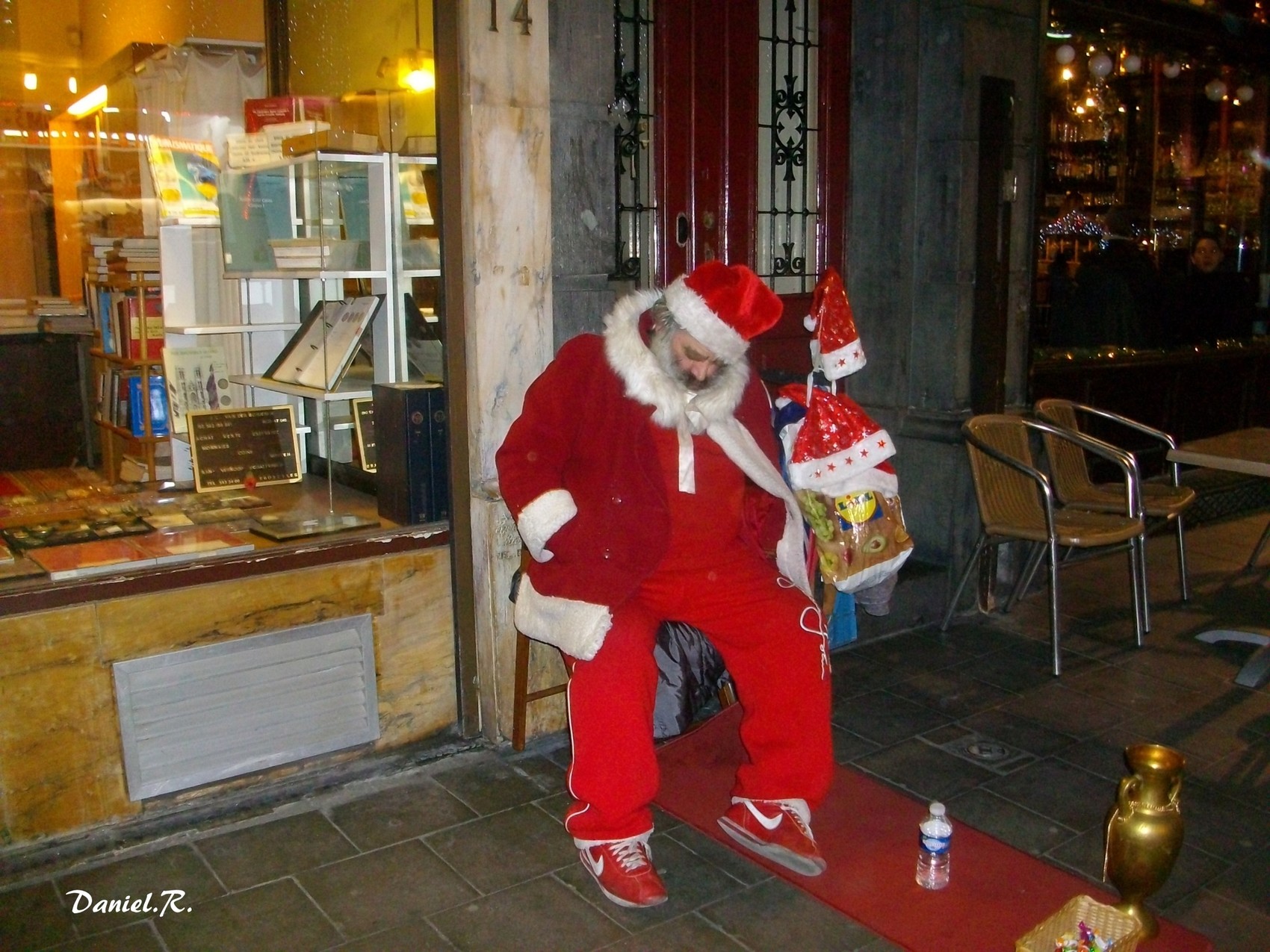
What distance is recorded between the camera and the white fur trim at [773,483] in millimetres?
3156

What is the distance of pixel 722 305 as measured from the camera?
9.82 feet

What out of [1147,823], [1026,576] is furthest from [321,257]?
[1026,576]

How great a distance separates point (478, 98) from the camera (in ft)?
10.9

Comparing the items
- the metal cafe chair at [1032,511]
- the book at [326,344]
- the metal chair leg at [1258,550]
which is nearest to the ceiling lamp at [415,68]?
the book at [326,344]

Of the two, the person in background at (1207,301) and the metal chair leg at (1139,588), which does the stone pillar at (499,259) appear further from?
the person in background at (1207,301)

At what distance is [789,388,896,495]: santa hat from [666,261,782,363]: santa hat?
0.46 m

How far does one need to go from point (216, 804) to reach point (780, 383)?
2.46 m

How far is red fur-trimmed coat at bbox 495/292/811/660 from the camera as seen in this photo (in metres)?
2.97

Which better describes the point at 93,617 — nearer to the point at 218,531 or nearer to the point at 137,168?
the point at 218,531

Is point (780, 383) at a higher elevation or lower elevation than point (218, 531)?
higher

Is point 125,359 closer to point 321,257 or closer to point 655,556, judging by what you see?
point 321,257

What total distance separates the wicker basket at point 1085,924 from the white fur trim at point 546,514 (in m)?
1.48

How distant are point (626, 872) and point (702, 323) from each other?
1.45m

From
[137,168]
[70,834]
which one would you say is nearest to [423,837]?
[70,834]
